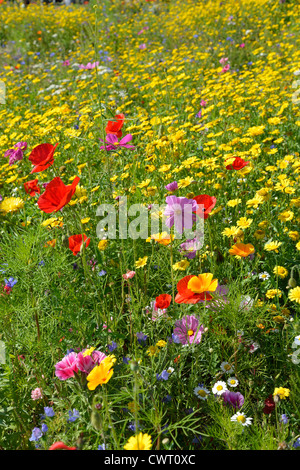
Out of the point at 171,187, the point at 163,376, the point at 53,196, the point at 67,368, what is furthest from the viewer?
→ the point at 171,187

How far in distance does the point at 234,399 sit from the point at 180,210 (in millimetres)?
608

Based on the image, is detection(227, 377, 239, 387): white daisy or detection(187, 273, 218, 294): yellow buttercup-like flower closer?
detection(187, 273, 218, 294): yellow buttercup-like flower

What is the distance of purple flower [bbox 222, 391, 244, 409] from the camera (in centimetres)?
124

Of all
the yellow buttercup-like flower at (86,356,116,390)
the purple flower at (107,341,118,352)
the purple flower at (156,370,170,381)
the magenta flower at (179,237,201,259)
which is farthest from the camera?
the magenta flower at (179,237,201,259)

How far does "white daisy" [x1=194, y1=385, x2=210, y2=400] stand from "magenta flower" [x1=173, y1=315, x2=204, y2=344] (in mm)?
145

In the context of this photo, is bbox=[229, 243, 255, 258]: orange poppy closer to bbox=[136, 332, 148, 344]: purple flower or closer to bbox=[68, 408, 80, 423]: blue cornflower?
bbox=[136, 332, 148, 344]: purple flower

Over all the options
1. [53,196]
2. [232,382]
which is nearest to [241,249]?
[232,382]

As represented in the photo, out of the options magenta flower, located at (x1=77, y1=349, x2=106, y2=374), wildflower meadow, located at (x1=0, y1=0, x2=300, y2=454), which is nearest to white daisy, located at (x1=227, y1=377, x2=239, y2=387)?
wildflower meadow, located at (x1=0, y1=0, x2=300, y2=454)

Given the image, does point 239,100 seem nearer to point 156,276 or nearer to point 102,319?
point 156,276

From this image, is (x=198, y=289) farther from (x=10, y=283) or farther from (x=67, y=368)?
(x=10, y=283)

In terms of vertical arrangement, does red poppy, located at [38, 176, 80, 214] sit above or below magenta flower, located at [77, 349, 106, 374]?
above

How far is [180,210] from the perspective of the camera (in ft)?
4.48

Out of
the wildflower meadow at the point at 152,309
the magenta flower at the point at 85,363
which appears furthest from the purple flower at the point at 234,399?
the magenta flower at the point at 85,363
